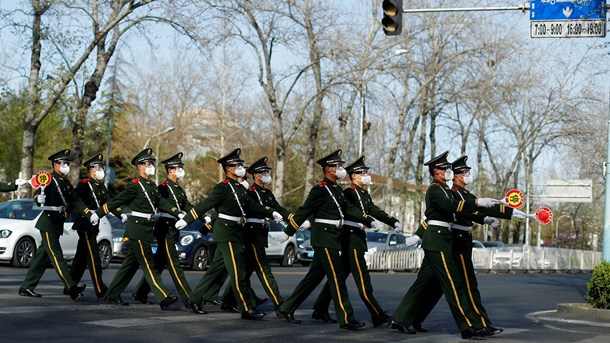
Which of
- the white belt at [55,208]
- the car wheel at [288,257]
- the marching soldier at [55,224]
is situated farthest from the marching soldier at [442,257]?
the car wheel at [288,257]

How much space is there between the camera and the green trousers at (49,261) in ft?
42.7

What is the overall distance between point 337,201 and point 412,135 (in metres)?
40.9

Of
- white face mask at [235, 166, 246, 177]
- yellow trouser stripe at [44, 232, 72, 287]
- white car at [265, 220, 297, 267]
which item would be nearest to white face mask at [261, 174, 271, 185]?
white face mask at [235, 166, 246, 177]

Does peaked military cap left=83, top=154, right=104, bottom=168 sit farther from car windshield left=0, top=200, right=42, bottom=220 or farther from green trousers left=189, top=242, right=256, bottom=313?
car windshield left=0, top=200, right=42, bottom=220

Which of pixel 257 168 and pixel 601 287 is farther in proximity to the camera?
pixel 601 287

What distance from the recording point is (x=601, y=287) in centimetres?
1606

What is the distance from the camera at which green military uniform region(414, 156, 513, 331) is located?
442 inches

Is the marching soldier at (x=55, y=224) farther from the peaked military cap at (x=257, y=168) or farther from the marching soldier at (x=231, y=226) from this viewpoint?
the peaked military cap at (x=257, y=168)

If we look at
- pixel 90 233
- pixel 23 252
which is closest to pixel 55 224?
pixel 90 233

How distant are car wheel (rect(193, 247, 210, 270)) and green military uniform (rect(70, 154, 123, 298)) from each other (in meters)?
11.4

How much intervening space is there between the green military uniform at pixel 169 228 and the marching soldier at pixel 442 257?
9.99 ft

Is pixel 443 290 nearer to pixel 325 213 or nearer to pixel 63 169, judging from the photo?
pixel 325 213

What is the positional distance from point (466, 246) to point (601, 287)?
18.0 ft

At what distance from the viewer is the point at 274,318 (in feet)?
41.1
